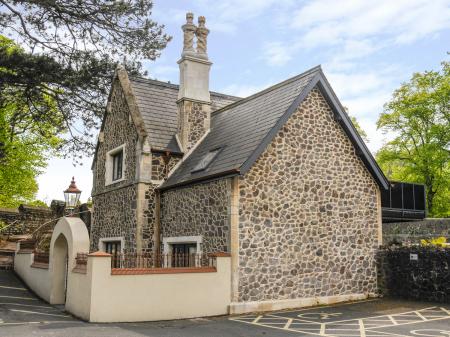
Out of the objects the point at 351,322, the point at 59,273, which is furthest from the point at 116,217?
the point at 351,322

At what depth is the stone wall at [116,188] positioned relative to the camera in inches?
669

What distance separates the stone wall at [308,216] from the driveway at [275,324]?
982mm

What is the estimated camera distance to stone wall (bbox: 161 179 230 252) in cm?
1352

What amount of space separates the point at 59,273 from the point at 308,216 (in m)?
7.86

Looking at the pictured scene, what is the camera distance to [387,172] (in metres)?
48.8

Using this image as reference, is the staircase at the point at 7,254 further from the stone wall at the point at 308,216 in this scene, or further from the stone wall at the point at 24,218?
the stone wall at the point at 308,216

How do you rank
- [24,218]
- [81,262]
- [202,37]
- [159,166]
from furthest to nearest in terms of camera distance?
[24,218], [202,37], [159,166], [81,262]

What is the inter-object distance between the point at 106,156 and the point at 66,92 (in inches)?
121

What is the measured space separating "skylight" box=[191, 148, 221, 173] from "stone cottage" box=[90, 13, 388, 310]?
0.15ft

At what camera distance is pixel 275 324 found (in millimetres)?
11438

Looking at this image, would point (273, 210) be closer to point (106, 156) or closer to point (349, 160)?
point (349, 160)

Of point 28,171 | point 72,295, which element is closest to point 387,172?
point 28,171

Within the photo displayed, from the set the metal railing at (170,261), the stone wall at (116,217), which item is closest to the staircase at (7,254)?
the stone wall at (116,217)

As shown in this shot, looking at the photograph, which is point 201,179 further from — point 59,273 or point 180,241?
point 59,273
